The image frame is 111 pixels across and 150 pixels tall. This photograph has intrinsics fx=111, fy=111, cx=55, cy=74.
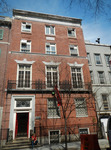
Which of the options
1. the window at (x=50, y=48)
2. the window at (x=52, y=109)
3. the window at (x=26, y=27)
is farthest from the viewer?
the window at (x=26, y=27)

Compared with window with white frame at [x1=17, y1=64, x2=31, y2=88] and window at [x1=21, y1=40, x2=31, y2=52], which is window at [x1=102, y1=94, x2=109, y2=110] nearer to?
window with white frame at [x1=17, y1=64, x2=31, y2=88]

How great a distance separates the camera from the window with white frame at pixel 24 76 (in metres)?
13.5

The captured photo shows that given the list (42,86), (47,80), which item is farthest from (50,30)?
(42,86)

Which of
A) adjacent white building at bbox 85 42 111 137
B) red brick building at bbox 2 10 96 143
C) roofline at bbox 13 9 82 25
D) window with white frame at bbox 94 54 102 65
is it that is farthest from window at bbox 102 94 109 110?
roofline at bbox 13 9 82 25

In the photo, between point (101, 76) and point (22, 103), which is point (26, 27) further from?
point (101, 76)

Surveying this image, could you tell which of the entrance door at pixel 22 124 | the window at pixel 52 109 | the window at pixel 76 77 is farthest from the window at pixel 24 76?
the window at pixel 76 77

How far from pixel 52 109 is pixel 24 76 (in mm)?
5326

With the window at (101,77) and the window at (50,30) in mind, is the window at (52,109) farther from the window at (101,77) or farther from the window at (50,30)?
the window at (50,30)

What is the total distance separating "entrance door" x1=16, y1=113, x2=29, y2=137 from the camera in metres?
12.0

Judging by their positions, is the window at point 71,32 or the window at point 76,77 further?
the window at point 71,32

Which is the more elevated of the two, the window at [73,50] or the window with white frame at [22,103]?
the window at [73,50]

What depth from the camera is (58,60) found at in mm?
15555

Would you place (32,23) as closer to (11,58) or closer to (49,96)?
(11,58)

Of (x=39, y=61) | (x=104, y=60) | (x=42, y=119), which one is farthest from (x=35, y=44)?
(x=104, y=60)
